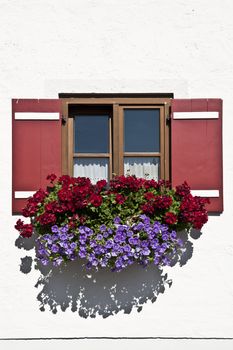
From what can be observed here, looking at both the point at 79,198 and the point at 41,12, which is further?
the point at 41,12

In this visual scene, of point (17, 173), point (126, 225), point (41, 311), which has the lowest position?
point (41, 311)

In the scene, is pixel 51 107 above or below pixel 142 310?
above

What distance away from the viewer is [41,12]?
16.1ft

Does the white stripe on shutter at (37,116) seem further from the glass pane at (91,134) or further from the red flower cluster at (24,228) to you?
the red flower cluster at (24,228)

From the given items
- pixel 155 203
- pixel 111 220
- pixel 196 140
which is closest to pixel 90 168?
pixel 111 220

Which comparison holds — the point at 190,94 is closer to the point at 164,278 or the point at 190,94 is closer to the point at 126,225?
the point at 126,225

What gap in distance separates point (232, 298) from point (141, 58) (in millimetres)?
2249

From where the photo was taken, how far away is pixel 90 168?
5.07 metres

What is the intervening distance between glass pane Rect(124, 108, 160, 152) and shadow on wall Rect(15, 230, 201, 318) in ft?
3.56

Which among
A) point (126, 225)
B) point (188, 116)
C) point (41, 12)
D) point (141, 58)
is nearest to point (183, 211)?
point (126, 225)

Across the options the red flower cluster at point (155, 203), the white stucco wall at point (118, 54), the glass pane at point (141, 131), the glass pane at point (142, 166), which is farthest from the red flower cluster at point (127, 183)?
the white stucco wall at point (118, 54)

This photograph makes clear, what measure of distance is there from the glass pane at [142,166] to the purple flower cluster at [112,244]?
0.61 m

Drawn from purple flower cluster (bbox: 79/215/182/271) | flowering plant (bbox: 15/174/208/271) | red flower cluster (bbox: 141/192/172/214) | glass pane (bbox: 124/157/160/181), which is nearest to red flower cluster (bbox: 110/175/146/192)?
flowering plant (bbox: 15/174/208/271)

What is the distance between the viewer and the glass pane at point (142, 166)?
5.04 m
